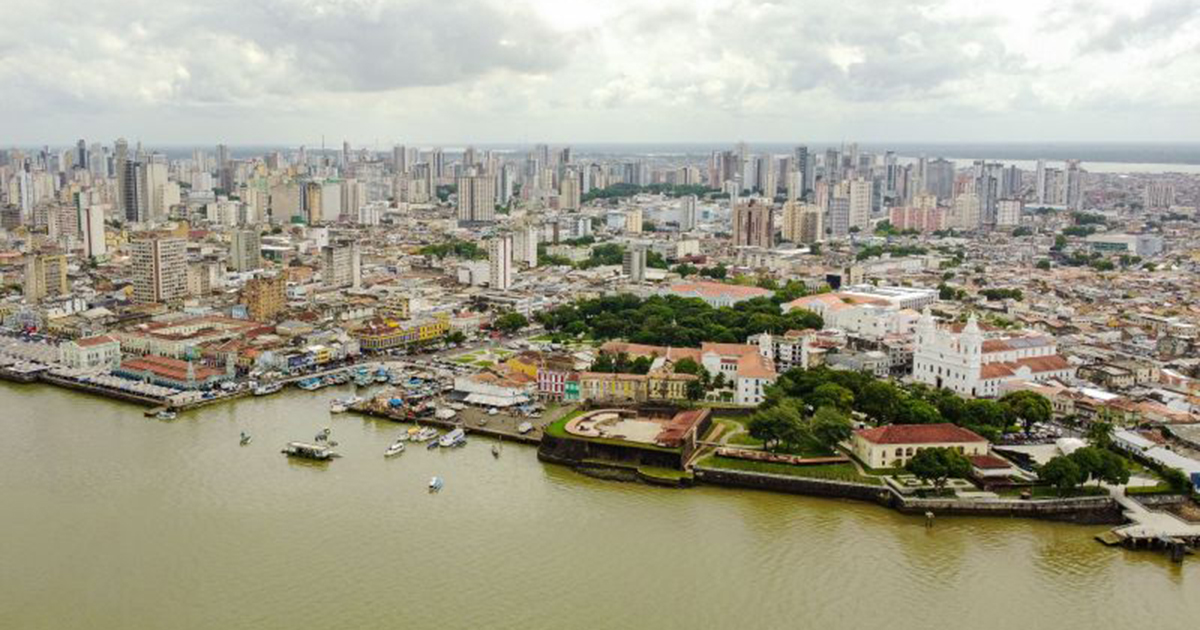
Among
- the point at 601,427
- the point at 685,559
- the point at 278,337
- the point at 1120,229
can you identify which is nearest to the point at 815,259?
the point at 1120,229

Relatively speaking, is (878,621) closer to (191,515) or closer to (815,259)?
(191,515)

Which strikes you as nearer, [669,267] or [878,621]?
[878,621]

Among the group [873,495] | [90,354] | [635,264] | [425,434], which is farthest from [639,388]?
[635,264]

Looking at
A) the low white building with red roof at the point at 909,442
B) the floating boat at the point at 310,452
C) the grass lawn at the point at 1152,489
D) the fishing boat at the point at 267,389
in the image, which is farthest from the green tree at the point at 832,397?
the fishing boat at the point at 267,389

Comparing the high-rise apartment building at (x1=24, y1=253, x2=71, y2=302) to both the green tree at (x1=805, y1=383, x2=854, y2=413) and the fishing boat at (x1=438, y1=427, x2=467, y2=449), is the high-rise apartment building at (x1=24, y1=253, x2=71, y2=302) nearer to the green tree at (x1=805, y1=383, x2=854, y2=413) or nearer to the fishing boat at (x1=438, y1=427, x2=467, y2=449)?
the fishing boat at (x1=438, y1=427, x2=467, y2=449)

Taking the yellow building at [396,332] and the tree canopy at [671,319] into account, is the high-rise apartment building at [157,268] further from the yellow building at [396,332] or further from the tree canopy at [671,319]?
the tree canopy at [671,319]

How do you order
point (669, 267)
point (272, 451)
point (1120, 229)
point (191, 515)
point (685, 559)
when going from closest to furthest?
point (685, 559), point (191, 515), point (272, 451), point (669, 267), point (1120, 229)
